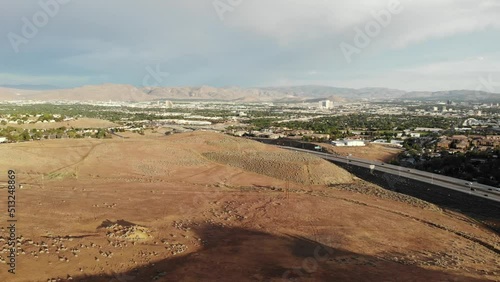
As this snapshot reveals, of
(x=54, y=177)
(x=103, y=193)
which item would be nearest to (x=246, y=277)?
(x=103, y=193)

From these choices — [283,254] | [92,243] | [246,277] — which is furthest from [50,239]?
[283,254]

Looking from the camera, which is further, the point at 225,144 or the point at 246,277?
the point at 225,144

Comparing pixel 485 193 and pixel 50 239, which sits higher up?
pixel 50 239

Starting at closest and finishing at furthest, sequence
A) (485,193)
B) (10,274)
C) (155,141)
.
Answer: (10,274) → (485,193) → (155,141)

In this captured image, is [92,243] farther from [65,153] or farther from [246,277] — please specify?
[65,153]

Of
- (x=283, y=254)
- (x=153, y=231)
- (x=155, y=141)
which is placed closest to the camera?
(x=283, y=254)

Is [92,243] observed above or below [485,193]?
above

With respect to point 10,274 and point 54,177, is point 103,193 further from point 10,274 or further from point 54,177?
point 10,274

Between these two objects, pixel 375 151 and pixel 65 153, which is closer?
pixel 65 153

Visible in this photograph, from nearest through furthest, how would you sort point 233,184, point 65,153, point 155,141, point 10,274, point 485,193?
point 10,274, point 485,193, point 233,184, point 65,153, point 155,141
